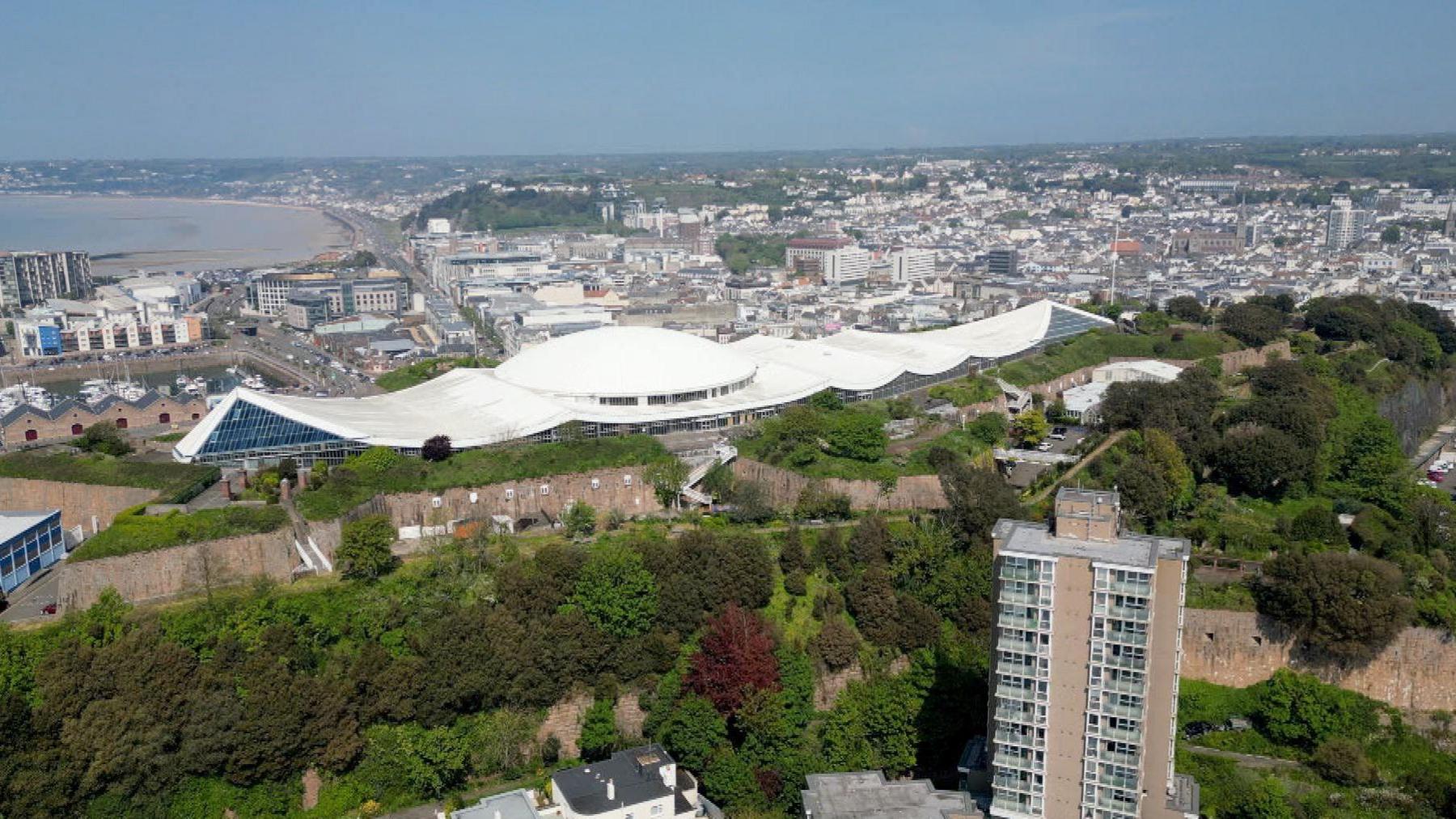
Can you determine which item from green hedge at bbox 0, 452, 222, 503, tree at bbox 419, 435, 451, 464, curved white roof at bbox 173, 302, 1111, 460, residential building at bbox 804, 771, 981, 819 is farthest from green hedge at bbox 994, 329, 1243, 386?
green hedge at bbox 0, 452, 222, 503

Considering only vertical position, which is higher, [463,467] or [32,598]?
[463,467]

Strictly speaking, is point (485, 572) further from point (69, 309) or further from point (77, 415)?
point (69, 309)

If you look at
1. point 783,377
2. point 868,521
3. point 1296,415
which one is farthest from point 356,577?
point 1296,415

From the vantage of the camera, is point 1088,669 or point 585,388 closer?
point 1088,669

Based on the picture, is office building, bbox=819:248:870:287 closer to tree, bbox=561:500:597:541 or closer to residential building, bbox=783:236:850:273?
residential building, bbox=783:236:850:273

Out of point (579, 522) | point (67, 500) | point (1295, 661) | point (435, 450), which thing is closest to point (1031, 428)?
point (1295, 661)

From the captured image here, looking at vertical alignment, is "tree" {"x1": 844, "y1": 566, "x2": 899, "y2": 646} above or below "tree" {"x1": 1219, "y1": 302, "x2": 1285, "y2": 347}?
below

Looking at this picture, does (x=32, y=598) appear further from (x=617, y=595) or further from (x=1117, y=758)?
(x=1117, y=758)
